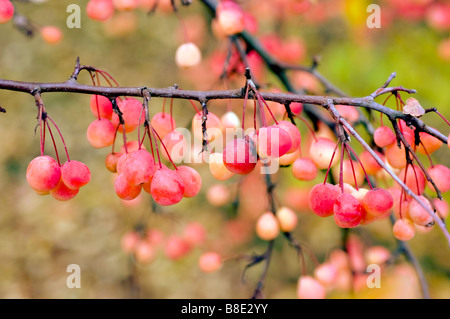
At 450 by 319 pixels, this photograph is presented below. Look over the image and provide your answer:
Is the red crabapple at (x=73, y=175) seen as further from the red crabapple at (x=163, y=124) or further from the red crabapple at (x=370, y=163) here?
the red crabapple at (x=370, y=163)

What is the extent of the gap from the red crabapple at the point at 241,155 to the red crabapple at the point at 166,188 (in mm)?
76

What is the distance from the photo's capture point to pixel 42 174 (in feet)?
1.89

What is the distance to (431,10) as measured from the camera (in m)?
1.59

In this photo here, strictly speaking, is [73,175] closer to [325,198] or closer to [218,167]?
[218,167]

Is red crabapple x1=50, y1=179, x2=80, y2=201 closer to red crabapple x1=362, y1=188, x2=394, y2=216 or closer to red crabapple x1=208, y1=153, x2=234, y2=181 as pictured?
red crabapple x1=208, y1=153, x2=234, y2=181

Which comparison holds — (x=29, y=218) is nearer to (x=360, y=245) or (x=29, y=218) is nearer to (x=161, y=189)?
(x=360, y=245)

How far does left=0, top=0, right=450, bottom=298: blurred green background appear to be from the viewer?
5.52ft

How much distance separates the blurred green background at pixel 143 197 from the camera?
1.68 m

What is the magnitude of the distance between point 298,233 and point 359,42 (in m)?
0.85

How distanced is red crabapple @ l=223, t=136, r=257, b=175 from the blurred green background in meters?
0.97

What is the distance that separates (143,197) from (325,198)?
4.68 ft

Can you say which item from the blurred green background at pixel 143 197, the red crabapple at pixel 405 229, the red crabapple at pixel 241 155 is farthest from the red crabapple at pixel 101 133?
the blurred green background at pixel 143 197

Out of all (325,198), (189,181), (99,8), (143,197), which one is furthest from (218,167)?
(143,197)
